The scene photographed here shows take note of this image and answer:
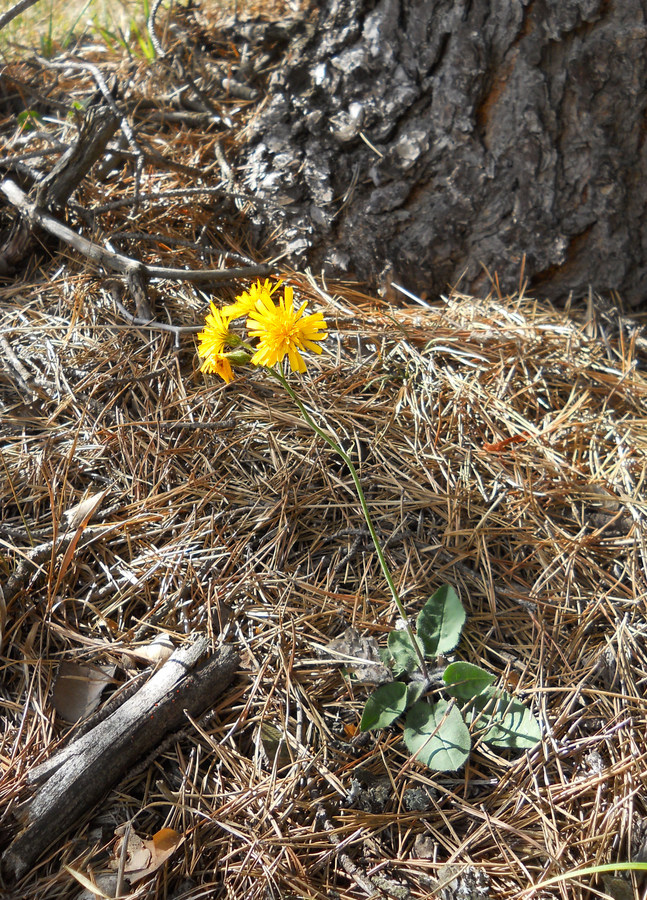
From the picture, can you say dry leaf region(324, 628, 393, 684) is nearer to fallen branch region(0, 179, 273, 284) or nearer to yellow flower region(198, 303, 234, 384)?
yellow flower region(198, 303, 234, 384)

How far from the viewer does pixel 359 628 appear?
1368 mm

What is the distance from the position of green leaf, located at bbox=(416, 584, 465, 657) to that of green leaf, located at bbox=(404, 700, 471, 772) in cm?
11

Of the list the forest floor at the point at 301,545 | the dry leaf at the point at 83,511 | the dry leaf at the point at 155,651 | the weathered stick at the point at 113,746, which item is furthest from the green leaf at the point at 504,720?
the dry leaf at the point at 83,511

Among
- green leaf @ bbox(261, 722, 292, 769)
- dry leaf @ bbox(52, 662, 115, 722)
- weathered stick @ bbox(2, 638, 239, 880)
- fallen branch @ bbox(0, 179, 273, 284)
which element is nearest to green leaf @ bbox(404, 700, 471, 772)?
green leaf @ bbox(261, 722, 292, 769)

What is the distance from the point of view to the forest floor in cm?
114

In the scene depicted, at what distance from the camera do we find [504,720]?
4.13 ft

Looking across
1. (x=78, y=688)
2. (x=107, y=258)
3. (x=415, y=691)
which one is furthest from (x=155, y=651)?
(x=107, y=258)

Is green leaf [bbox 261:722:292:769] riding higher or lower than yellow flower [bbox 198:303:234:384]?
lower

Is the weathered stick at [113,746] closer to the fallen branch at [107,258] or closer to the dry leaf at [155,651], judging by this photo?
the dry leaf at [155,651]

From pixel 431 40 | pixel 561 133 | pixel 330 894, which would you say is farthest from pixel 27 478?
pixel 561 133

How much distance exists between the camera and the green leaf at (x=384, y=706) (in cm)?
122

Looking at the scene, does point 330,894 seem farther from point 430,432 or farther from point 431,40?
point 431,40

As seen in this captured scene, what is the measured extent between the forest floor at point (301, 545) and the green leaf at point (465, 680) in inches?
4.3

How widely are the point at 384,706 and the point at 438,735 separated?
12cm
